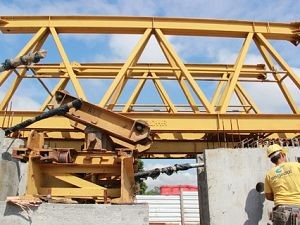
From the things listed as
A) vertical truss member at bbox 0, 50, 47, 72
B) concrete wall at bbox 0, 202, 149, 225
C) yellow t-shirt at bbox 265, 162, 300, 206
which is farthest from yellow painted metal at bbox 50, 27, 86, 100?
yellow t-shirt at bbox 265, 162, 300, 206

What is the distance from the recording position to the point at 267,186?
15.8 ft

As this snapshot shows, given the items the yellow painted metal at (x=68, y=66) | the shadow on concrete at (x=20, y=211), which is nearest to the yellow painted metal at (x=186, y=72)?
the yellow painted metal at (x=68, y=66)

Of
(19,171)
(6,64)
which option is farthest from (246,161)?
(6,64)

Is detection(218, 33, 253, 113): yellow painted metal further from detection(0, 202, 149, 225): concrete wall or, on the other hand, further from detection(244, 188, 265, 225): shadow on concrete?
detection(0, 202, 149, 225): concrete wall

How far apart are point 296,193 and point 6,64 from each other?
5181 millimetres

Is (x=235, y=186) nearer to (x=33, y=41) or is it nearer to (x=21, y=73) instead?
(x=33, y=41)

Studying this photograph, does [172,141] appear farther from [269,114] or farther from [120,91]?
[269,114]

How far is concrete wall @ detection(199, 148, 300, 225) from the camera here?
626 centimetres

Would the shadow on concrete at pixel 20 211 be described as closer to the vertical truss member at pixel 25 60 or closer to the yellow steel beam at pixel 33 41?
the vertical truss member at pixel 25 60

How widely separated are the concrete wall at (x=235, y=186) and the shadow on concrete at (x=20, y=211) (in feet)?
9.45

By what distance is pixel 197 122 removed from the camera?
321 inches

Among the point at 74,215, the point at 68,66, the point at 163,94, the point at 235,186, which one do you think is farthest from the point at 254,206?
the point at 163,94

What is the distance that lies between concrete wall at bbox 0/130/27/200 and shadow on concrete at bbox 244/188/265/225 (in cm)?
403

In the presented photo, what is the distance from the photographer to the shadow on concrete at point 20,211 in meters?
5.03
